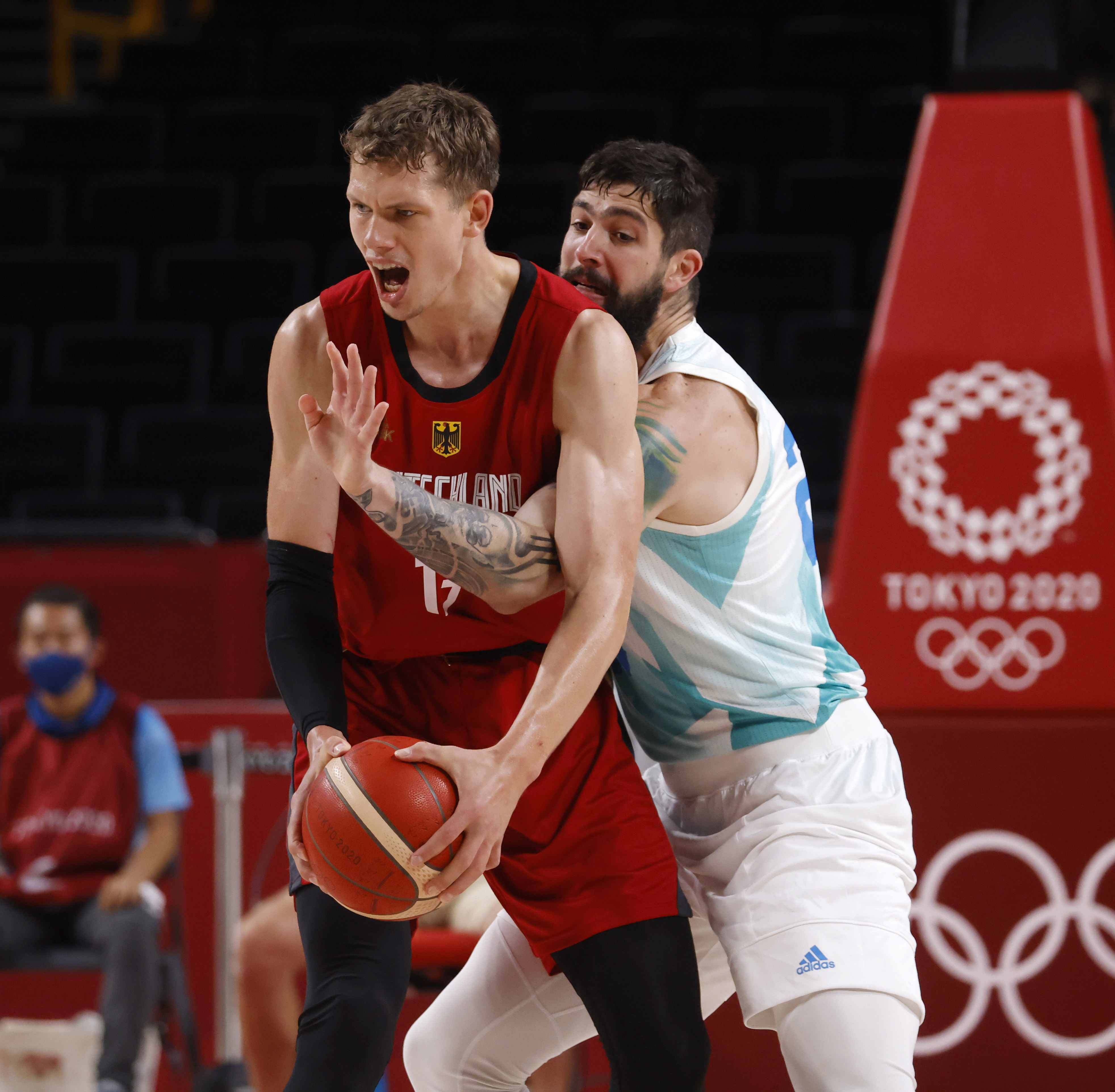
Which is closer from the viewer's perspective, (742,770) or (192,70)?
A: (742,770)

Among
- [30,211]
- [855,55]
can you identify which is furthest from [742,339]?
[30,211]

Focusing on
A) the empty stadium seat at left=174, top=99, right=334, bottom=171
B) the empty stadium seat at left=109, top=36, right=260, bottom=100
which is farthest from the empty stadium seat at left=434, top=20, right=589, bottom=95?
the empty stadium seat at left=109, top=36, right=260, bottom=100

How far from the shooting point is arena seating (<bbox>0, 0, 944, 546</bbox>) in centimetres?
809

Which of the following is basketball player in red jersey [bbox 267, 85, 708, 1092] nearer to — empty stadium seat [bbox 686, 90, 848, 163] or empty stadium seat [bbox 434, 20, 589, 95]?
empty stadium seat [bbox 686, 90, 848, 163]

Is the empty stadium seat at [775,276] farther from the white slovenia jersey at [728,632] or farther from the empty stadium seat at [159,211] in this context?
the white slovenia jersey at [728,632]

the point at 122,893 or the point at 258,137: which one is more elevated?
the point at 258,137

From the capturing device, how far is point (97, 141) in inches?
394

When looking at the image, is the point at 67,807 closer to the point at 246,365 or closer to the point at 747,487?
the point at 246,365

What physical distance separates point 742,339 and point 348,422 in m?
5.72

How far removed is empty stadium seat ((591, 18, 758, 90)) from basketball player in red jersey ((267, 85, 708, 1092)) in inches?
292

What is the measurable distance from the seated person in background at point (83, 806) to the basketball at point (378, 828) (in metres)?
3.09

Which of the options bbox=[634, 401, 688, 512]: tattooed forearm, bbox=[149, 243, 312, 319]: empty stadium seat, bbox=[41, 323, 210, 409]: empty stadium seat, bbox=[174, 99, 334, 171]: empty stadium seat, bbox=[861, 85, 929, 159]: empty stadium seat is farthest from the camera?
bbox=[174, 99, 334, 171]: empty stadium seat

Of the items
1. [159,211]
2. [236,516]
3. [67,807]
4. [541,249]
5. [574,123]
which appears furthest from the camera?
[159,211]

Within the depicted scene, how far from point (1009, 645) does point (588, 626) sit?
93.9 inches
